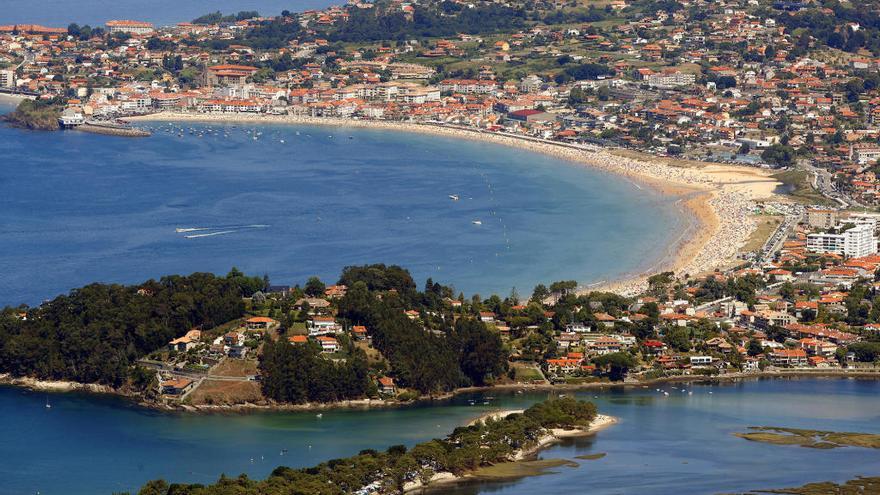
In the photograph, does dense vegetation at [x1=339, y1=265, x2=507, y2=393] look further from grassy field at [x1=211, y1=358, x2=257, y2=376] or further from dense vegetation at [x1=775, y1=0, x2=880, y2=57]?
dense vegetation at [x1=775, y1=0, x2=880, y2=57]

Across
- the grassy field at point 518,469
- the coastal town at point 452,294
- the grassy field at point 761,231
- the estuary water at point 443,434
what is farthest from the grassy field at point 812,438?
the grassy field at point 761,231

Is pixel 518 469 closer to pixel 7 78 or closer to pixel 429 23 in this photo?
pixel 7 78

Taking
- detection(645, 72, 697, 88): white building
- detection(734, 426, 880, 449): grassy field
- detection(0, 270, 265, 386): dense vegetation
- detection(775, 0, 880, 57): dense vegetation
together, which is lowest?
detection(734, 426, 880, 449): grassy field

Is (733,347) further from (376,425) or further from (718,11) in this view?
(718,11)

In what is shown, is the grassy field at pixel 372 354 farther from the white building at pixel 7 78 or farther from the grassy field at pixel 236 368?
the white building at pixel 7 78

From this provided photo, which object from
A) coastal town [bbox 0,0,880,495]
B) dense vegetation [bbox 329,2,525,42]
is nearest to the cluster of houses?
coastal town [bbox 0,0,880,495]

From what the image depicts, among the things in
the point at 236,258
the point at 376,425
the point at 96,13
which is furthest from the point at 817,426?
the point at 96,13

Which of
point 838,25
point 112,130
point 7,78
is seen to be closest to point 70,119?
point 112,130
